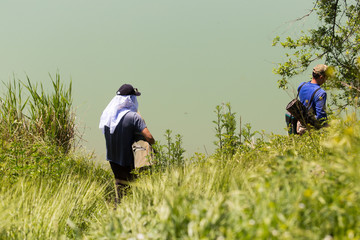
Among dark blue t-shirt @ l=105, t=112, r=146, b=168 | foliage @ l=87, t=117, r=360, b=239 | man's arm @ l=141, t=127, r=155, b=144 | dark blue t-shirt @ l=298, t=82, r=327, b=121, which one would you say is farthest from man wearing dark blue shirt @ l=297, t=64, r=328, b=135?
foliage @ l=87, t=117, r=360, b=239

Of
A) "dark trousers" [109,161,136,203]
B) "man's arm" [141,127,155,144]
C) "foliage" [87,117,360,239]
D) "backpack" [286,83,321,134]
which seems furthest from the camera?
"dark trousers" [109,161,136,203]

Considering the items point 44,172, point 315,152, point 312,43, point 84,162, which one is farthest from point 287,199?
point 312,43

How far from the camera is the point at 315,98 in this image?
23.8 ft

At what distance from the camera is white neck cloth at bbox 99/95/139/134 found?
24.3 feet

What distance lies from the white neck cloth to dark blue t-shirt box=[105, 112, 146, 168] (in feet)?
0.31

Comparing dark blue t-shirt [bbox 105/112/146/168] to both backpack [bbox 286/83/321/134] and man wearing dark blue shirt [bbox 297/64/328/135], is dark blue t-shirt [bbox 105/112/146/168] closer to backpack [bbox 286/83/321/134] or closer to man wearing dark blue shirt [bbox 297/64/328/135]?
backpack [bbox 286/83/321/134]

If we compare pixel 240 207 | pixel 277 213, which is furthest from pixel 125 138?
pixel 277 213

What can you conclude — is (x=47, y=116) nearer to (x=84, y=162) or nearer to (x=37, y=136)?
(x=37, y=136)

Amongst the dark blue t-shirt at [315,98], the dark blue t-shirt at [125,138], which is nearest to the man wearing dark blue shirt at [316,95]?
the dark blue t-shirt at [315,98]

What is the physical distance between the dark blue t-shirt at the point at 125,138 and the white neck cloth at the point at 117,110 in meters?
0.09

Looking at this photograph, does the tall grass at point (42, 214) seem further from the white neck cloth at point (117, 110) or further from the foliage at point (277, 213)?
Result: the white neck cloth at point (117, 110)

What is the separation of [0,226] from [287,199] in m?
2.86

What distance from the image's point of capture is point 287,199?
115 inches

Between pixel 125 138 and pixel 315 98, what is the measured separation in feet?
11.4
